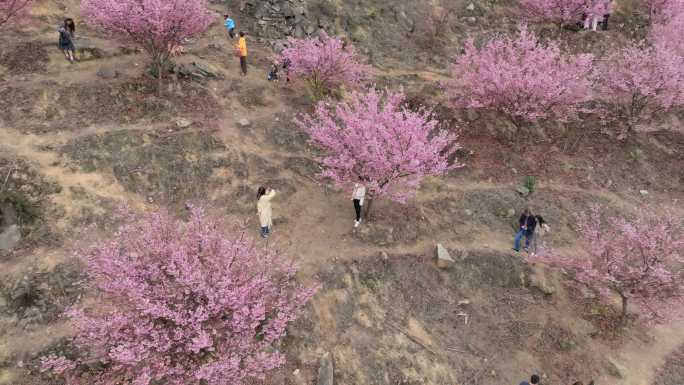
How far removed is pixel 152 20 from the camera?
57.6 feet

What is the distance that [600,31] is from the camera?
31.9 meters

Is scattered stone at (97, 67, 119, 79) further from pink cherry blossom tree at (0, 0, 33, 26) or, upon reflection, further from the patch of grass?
the patch of grass

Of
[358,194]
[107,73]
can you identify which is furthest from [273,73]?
[358,194]

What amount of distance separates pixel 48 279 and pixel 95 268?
5.35 metres

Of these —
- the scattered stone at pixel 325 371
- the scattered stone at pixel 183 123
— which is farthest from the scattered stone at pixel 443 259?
the scattered stone at pixel 183 123

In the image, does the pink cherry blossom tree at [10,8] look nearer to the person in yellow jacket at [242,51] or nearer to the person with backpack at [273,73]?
the person in yellow jacket at [242,51]

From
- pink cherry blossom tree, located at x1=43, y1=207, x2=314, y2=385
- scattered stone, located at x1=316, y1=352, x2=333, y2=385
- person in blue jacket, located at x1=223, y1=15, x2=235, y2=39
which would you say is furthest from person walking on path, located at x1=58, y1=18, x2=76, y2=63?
scattered stone, located at x1=316, y1=352, x2=333, y2=385

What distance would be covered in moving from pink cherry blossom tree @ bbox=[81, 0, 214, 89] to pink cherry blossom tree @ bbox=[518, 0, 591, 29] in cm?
2328

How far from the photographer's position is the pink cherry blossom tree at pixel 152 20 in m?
17.7

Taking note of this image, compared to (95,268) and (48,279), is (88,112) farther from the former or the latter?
(95,268)

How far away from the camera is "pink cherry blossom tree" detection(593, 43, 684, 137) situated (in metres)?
21.8

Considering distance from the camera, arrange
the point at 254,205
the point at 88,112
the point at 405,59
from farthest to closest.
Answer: the point at 405,59
the point at 88,112
the point at 254,205

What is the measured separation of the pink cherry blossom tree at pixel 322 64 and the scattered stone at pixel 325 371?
1491 centimetres

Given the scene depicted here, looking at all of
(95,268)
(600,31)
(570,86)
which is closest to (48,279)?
(95,268)
